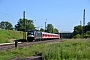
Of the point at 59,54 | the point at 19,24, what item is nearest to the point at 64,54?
the point at 59,54

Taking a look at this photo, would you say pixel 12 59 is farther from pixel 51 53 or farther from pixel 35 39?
pixel 35 39

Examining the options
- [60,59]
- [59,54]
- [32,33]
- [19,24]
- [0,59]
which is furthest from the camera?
[19,24]

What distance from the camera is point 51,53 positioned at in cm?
1609

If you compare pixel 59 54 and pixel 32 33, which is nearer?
pixel 59 54

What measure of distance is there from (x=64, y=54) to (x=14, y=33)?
227ft

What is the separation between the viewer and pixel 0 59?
61.1 ft

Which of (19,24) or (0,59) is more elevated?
(19,24)

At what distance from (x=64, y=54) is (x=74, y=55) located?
79 centimetres

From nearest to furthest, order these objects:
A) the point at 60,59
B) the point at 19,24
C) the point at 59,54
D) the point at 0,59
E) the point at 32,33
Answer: the point at 60,59
the point at 59,54
the point at 0,59
the point at 32,33
the point at 19,24

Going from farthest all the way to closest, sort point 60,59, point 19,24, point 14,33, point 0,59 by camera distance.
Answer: point 19,24
point 14,33
point 0,59
point 60,59

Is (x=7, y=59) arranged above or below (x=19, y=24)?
below

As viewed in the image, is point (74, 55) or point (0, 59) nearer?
point (74, 55)

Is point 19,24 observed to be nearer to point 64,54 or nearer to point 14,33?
point 14,33

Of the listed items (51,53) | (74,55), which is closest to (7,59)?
(51,53)
